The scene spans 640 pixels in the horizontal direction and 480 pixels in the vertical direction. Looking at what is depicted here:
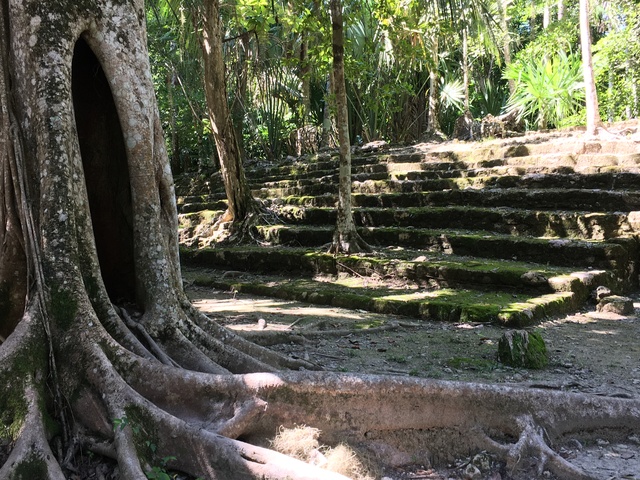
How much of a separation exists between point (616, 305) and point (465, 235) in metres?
2.35

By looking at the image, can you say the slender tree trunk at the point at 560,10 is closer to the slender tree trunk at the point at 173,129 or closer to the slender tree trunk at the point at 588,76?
the slender tree trunk at the point at 588,76

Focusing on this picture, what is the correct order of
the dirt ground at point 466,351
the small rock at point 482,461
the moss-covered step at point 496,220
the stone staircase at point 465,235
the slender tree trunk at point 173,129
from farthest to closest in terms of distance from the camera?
the slender tree trunk at point 173,129, the moss-covered step at point 496,220, the stone staircase at point 465,235, the dirt ground at point 466,351, the small rock at point 482,461

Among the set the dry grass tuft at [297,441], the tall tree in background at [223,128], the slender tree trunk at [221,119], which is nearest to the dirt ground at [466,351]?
the dry grass tuft at [297,441]

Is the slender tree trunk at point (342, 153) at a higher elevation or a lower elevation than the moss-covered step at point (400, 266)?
higher

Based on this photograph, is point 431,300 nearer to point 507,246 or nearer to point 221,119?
point 507,246

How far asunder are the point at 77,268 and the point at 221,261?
7.00 m

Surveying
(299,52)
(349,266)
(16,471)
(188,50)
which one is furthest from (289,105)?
(16,471)

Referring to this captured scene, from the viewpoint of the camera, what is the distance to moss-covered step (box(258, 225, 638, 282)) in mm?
6602

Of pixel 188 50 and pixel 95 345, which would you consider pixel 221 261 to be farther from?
pixel 95 345

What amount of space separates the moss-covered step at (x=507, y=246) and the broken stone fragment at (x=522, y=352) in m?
2.90

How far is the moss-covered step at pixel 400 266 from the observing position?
632 cm

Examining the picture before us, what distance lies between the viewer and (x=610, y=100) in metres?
14.8

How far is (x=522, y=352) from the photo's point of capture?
13.7 ft

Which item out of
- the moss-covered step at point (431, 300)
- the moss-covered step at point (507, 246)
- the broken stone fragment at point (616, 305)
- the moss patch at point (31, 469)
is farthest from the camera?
the moss-covered step at point (507, 246)
